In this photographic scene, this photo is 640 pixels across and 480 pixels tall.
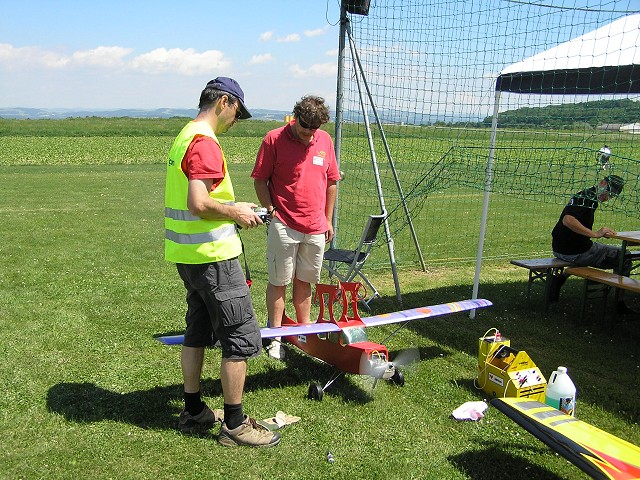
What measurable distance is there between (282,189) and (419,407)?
2073 millimetres

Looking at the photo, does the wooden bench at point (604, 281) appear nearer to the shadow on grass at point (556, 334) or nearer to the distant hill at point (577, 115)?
the shadow on grass at point (556, 334)

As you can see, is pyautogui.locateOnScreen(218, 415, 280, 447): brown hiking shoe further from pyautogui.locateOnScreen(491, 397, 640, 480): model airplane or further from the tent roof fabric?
the tent roof fabric

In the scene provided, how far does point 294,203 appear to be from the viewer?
5.02 metres

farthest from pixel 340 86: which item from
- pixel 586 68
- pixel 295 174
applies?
pixel 586 68

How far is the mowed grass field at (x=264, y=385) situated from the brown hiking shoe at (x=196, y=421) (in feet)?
0.25

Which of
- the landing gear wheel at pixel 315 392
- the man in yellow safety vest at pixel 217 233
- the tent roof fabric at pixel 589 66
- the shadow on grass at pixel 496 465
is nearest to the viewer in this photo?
the man in yellow safety vest at pixel 217 233

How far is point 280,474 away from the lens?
3477mm

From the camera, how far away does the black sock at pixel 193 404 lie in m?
3.92

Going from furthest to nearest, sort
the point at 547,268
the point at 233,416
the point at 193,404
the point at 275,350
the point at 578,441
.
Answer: the point at 547,268, the point at 275,350, the point at 193,404, the point at 233,416, the point at 578,441

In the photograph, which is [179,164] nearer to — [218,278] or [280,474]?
[218,278]

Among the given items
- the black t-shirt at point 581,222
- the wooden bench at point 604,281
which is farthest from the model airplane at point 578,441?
the black t-shirt at point 581,222

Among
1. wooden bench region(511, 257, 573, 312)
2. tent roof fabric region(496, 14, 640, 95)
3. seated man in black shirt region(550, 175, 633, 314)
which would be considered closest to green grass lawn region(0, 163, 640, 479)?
wooden bench region(511, 257, 573, 312)

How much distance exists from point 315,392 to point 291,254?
124 cm

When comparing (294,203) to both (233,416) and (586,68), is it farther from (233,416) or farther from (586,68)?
(586,68)
